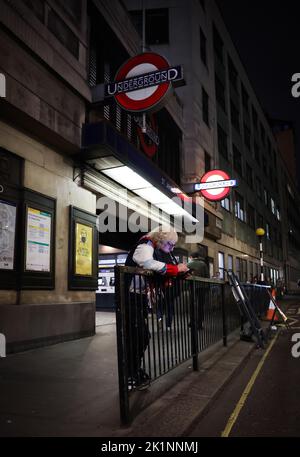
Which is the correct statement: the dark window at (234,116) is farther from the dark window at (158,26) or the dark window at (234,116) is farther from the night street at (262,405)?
the night street at (262,405)

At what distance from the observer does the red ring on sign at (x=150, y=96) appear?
9.95 meters

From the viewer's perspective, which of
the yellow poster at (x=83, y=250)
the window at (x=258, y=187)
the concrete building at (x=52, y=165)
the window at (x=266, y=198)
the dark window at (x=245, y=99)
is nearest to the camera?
the concrete building at (x=52, y=165)

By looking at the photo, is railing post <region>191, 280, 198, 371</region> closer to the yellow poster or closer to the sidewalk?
the sidewalk

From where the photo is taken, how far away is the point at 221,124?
2477 centimetres

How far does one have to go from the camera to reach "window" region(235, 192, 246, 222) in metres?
27.6

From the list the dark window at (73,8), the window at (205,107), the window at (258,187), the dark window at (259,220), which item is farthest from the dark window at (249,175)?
the dark window at (73,8)

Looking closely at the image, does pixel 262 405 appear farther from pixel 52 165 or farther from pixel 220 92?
pixel 220 92

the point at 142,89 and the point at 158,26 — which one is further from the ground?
the point at 158,26

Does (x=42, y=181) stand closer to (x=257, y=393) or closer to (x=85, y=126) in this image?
(x=85, y=126)

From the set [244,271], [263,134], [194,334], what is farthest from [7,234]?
[263,134]

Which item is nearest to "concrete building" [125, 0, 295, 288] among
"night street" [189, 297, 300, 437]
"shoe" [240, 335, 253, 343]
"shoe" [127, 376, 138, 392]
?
"shoe" [240, 335, 253, 343]

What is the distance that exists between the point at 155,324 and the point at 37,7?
22.6 feet

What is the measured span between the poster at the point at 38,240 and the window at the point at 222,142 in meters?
18.9

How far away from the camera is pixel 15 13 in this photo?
21.8 feet
